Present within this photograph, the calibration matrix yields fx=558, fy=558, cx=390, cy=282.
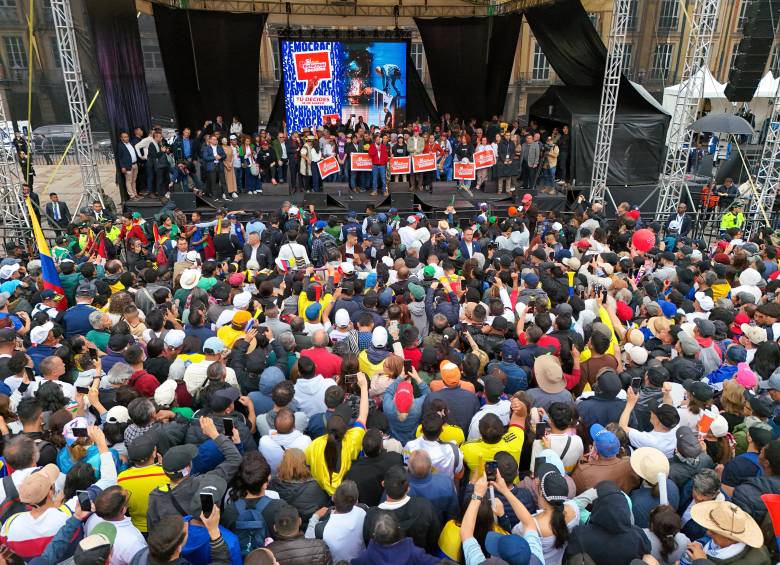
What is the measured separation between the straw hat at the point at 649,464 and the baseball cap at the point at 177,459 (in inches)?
105

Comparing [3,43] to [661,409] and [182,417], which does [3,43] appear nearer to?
[182,417]

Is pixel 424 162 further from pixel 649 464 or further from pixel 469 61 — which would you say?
pixel 649 464

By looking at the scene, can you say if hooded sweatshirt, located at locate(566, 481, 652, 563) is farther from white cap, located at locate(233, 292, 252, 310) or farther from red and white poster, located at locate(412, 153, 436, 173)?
red and white poster, located at locate(412, 153, 436, 173)

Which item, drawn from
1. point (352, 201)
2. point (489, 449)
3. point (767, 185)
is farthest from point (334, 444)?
point (767, 185)

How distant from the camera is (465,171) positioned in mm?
14148

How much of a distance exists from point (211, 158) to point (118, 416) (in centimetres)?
1027

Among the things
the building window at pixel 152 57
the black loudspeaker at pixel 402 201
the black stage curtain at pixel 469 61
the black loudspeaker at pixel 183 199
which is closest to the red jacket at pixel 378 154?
the black loudspeaker at pixel 402 201

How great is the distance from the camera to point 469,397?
165 inches

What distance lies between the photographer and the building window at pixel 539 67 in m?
31.5

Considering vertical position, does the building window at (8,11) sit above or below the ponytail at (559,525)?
above

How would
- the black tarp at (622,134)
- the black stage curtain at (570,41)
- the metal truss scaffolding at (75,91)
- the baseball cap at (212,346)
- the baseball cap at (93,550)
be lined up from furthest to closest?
1. the black tarp at (622,134)
2. the black stage curtain at (570,41)
3. the metal truss scaffolding at (75,91)
4. the baseball cap at (212,346)
5. the baseball cap at (93,550)

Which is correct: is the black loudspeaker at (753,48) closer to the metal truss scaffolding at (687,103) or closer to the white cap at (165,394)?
the metal truss scaffolding at (687,103)

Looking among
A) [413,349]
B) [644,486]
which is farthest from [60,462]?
[644,486]

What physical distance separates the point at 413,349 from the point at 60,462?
276cm
